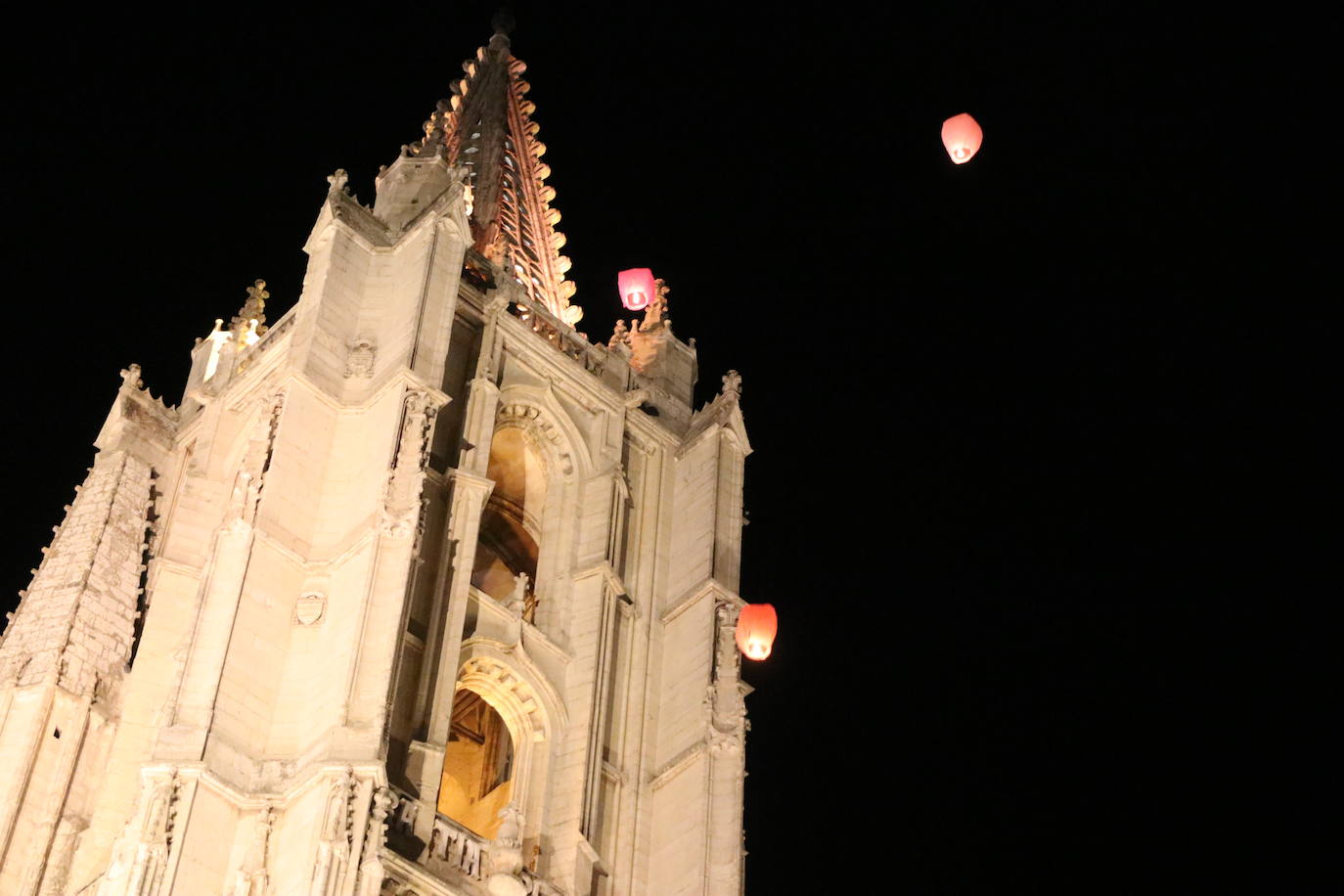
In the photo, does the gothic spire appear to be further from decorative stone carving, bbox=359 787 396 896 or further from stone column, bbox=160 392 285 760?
decorative stone carving, bbox=359 787 396 896

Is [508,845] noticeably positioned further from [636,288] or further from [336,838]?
[636,288]

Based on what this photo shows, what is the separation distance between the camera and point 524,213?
3634 centimetres

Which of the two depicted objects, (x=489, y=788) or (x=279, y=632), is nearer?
(x=279, y=632)

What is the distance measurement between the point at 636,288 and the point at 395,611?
12.4 m

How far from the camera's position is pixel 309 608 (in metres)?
24.2

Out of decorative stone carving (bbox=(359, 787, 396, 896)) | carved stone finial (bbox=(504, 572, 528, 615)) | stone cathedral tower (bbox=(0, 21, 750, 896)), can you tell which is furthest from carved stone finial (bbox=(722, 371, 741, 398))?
decorative stone carving (bbox=(359, 787, 396, 896))

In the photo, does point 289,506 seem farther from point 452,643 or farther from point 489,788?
point 489,788

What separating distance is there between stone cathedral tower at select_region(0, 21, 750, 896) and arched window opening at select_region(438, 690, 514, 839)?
45 millimetres

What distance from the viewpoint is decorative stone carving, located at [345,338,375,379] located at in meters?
26.8

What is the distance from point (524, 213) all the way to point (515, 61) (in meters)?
4.87

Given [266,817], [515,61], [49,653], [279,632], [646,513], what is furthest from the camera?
[515,61]

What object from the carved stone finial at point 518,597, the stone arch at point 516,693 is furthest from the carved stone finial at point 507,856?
the carved stone finial at point 518,597

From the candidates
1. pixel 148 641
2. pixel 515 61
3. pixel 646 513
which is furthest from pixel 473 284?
pixel 515 61

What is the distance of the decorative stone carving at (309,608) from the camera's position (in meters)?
24.1
